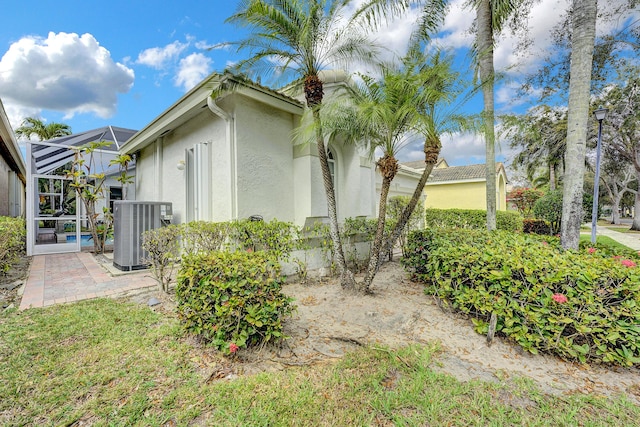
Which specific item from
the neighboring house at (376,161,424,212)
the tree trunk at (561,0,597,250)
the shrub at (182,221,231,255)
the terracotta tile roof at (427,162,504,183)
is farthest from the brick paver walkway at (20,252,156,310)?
the terracotta tile roof at (427,162,504,183)

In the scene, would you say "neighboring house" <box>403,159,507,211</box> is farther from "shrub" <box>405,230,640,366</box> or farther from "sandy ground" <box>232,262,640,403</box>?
"shrub" <box>405,230,640,366</box>

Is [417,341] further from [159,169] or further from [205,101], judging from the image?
[159,169]

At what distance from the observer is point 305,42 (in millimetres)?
5363

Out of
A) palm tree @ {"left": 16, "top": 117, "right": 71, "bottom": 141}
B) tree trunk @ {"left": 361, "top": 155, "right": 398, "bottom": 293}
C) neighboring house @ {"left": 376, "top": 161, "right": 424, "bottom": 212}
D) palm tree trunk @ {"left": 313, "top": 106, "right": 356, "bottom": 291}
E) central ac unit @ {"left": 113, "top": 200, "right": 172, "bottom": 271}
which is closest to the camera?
tree trunk @ {"left": 361, "top": 155, "right": 398, "bottom": 293}

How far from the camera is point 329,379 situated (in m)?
3.08

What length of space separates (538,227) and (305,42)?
19.8m

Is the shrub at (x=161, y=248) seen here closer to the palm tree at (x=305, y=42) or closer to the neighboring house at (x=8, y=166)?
the palm tree at (x=305, y=42)

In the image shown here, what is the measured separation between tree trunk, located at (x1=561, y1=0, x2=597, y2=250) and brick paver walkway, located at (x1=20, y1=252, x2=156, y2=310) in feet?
29.7

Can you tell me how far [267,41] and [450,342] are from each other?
6321mm

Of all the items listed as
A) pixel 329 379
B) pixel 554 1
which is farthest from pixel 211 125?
pixel 554 1

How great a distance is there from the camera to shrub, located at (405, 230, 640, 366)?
10.9 ft

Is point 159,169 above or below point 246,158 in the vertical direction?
above

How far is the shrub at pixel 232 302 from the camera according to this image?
3326mm

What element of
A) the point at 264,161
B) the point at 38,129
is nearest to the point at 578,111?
the point at 264,161
